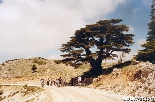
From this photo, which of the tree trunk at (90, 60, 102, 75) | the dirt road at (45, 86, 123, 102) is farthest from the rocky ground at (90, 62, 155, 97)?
the tree trunk at (90, 60, 102, 75)

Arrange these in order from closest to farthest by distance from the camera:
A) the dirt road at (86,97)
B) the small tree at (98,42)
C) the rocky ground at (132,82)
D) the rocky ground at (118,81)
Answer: the dirt road at (86,97), the rocky ground at (132,82), the rocky ground at (118,81), the small tree at (98,42)

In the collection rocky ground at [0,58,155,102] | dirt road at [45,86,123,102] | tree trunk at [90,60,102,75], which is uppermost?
tree trunk at [90,60,102,75]

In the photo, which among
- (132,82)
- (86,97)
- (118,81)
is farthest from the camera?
(118,81)

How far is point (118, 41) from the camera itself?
126ft

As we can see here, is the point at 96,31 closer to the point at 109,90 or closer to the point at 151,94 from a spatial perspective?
the point at 109,90

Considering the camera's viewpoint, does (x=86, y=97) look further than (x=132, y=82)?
No

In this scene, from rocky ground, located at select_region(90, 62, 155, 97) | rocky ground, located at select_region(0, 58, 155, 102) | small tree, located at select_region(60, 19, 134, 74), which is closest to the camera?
rocky ground, located at select_region(90, 62, 155, 97)

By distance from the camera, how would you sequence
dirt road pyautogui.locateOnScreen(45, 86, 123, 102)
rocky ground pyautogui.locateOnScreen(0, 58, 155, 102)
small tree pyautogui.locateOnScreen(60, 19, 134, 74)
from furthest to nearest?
small tree pyautogui.locateOnScreen(60, 19, 134, 74) → rocky ground pyautogui.locateOnScreen(0, 58, 155, 102) → dirt road pyautogui.locateOnScreen(45, 86, 123, 102)

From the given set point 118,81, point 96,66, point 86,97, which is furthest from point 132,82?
point 96,66

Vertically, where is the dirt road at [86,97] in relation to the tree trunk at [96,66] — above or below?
below

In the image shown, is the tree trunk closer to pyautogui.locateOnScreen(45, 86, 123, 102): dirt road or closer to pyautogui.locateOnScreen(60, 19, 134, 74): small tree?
pyautogui.locateOnScreen(60, 19, 134, 74): small tree

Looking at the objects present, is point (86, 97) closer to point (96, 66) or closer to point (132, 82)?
point (132, 82)

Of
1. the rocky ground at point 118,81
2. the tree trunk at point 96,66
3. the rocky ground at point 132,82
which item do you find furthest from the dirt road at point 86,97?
the tree trunk at point 96,66

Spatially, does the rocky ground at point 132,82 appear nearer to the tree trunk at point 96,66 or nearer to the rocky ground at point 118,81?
the rocky ground at point 118,81
